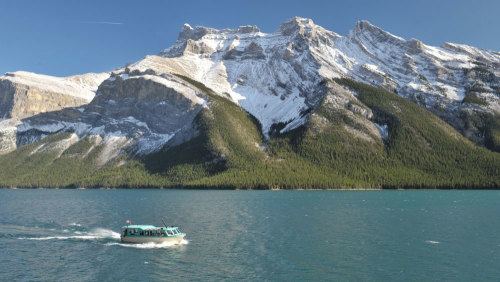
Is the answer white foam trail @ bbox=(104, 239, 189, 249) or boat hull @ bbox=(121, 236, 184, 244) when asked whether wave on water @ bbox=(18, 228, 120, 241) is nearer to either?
boat hull @ bbox=(121, 236, 184, 244)

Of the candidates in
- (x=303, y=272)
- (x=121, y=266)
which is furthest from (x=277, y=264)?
(x=121, y=266)

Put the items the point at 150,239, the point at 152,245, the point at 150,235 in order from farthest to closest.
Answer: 1. the point at 150,235
2. the point at 150,239
3. the point at 152,245

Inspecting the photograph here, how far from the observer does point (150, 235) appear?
70.2 m

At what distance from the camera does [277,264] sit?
54.3 metres

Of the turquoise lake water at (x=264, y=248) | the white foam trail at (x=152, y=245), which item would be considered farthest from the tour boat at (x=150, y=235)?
the turquoise lake water at (x=264, y=248)

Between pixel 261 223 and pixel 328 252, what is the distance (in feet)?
97.7

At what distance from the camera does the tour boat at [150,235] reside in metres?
68.0

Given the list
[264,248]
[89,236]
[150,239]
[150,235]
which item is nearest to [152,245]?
[150,239]

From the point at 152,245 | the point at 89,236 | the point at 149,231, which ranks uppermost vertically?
the point at 149,231

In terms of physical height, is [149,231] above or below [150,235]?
above

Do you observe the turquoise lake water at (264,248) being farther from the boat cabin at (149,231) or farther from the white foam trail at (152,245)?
the boat cabin at (149,231)

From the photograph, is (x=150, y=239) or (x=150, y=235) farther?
(x=150, y=235)

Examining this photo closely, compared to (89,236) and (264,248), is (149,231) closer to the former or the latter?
(89,236)

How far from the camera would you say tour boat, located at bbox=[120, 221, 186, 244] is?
2677 inches
